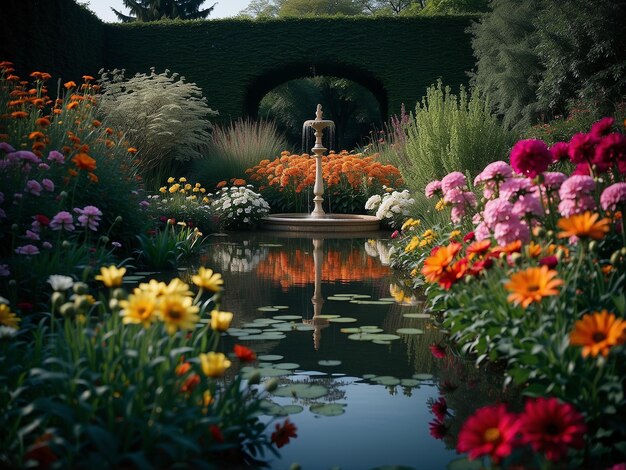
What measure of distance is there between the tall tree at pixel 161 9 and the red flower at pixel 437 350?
101 feet

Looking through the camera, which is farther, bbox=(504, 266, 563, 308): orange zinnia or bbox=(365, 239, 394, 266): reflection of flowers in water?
bbox=(365, 239, 394, 266): reflection of flowers in water

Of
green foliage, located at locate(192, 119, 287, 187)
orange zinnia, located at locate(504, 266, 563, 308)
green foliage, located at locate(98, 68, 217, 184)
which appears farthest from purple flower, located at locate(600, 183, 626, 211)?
green foliage, located at locate(98, 68, 217, 184)

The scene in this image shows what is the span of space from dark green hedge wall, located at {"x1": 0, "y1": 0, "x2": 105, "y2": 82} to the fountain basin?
18.2 feet

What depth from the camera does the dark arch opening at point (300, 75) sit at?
16469mm

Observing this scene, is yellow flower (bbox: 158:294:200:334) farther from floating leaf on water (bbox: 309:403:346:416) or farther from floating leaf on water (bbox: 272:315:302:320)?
floating leaf on water (bbox: 272:315:302:320)

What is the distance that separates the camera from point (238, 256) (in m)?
7.14

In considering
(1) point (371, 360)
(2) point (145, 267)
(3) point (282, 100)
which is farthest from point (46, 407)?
(3) point (282, 100)

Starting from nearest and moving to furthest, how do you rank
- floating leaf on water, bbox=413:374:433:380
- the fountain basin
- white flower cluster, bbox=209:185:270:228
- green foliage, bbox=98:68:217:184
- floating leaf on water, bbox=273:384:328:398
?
floating leaf on water, bbox=273:384:328:398
floating leaf on water, bbox=413:374:433:380
the fountain basin
white flower cluster, bbox=209:185:270:228
green foliage, bbox=98:68:217:184

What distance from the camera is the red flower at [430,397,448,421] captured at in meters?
2.58

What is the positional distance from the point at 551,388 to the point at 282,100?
29223 mm

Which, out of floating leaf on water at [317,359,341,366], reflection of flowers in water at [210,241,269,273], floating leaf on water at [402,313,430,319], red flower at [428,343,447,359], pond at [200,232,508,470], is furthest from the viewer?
reflection of flowers in water at [210,241,269,273]

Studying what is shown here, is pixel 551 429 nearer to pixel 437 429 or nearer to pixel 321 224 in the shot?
pixel 437 429

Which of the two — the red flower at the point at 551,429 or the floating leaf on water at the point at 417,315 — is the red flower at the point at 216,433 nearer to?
the red flower at the point at 551,429

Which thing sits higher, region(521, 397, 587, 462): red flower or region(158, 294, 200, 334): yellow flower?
region(158, 294, 200, 334): yellow flower
